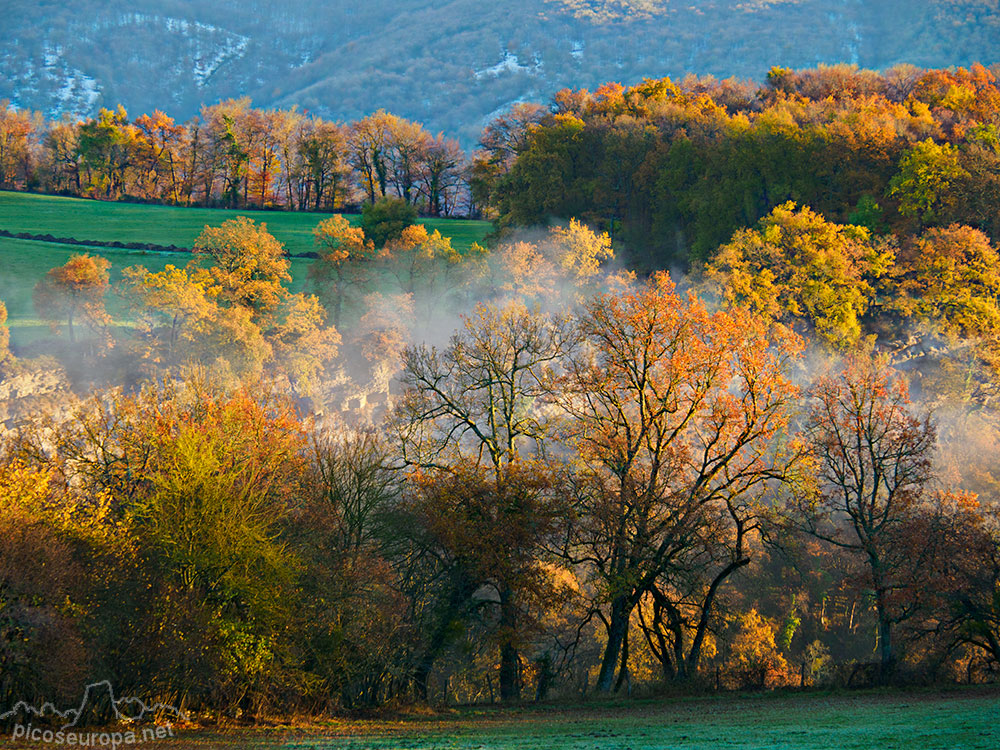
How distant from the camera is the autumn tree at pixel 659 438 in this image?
25.3 meters

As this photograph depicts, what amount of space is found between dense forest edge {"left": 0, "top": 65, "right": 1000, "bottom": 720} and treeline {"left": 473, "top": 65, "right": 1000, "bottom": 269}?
1.04 feet

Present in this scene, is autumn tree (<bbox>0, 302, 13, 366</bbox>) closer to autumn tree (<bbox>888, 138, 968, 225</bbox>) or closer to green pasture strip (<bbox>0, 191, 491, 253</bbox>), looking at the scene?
green pasture strip (<bbox>0, 191, 491, 253</bbox>)

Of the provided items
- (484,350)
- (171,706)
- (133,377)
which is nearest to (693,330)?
(484,350)

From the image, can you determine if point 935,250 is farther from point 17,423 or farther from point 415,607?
point 17,423

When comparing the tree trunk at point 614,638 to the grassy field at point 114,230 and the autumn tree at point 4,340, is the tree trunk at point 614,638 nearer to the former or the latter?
the autumn tree at point 4,340

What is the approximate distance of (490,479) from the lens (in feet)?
102

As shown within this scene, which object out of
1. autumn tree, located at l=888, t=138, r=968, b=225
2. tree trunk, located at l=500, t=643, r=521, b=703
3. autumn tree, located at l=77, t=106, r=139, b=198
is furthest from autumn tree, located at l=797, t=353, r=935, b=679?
autumn tree, located at l=77, t=106, r=139, b=198

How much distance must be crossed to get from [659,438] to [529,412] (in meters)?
19.6

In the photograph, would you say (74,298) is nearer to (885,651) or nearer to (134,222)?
(134,222)

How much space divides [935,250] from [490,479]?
37.8 m

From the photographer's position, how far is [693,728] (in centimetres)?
1725

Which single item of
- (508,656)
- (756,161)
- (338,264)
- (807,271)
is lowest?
(508,656)

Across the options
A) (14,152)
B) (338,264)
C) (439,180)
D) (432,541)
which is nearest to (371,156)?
(439,180)

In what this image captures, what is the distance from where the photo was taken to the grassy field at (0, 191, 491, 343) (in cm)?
A: 6831
